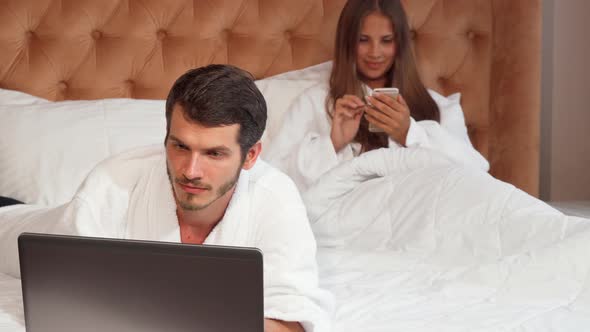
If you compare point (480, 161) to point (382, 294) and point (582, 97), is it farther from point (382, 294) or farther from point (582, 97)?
point (382, 294)

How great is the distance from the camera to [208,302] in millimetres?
787

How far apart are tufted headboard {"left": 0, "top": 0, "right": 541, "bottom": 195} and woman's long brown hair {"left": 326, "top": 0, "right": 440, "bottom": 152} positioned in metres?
0.13

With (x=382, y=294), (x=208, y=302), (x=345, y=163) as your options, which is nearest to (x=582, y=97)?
(x=345, y=163)

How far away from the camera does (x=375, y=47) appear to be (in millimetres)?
2119

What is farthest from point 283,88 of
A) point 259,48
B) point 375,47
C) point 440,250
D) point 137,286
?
point 137,286

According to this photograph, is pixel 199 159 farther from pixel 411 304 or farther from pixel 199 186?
pixel 411 304

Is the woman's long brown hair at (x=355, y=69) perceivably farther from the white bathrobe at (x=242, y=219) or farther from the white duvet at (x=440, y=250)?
the white bathrobe at (x=242, y=219)

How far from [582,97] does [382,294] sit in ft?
4.38

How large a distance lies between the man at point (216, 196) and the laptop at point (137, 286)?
0.26m

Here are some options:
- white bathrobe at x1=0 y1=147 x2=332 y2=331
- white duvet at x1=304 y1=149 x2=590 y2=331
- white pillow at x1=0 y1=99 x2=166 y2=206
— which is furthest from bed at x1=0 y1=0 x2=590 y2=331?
white bathrobe at x1=0 y1=147 x2=332 y2=331

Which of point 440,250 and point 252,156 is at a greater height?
point 252,156

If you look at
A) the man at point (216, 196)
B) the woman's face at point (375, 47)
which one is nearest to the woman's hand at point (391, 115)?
the woman's face at point (375, 47)

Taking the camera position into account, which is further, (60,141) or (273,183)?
(60,141)

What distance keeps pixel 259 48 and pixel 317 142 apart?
1.41 ft
